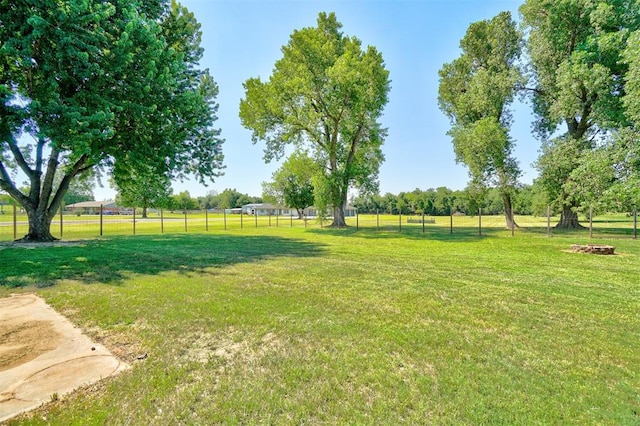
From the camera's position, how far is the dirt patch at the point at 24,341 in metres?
2.61

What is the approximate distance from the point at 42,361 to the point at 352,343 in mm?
2700

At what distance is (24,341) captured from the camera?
2.95 meters

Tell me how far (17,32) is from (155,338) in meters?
8.88

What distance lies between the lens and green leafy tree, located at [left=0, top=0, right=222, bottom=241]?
7.54 metres

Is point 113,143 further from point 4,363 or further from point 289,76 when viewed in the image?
point 289,76

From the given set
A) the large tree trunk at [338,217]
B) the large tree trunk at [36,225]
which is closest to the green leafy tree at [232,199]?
the large tree trunk at [338,217]

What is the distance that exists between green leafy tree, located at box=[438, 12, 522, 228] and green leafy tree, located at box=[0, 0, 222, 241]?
1692cm

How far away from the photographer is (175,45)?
1201 centimetres

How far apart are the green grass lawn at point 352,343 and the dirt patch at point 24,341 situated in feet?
1.17

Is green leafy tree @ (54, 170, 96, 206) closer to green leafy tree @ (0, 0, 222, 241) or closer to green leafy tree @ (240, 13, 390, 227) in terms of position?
green leafy tree @ (0, 0, 222, 241)

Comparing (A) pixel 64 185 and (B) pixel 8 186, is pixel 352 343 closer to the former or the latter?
(B) pixel 8 186

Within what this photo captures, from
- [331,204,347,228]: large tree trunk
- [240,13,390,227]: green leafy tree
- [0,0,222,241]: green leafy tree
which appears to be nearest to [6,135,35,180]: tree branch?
[0,0,222,241]: green leafy tree

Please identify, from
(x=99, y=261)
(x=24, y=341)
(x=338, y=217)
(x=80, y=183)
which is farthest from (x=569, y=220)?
(x=80, y=183)

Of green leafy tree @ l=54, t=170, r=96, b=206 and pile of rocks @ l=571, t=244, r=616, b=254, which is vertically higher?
green leafy tree @ l=54, t=170, r=96, b=206
